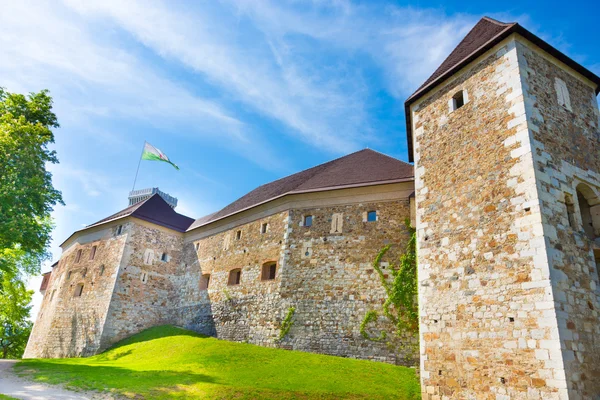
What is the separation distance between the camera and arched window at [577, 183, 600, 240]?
1006 centimetres

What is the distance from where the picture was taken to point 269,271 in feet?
65.1

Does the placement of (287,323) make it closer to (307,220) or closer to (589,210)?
(307,220)

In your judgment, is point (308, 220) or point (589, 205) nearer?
point (589, 205)

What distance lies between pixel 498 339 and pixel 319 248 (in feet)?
32.9

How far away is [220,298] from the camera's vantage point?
2122cm

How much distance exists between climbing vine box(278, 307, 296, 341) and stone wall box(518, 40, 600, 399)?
1068 centimetres

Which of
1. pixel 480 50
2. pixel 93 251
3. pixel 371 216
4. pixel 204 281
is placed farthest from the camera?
pixel 93 251

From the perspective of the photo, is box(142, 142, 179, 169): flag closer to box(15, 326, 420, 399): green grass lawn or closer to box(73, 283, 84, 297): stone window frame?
box(73, 283, 84, 297): stone window frame

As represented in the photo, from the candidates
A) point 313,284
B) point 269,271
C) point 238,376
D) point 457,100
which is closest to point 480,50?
point 457,100

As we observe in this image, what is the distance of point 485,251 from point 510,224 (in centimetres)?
86

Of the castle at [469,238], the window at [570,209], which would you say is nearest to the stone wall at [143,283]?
the castle at [469,238]

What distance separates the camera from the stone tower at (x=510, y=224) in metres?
8.16

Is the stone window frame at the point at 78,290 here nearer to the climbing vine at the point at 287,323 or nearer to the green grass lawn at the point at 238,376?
the green grass lawn at the point at 238,376

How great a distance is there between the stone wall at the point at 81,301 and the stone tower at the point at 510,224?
19.4 metres
